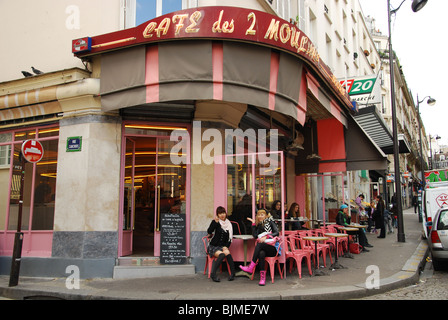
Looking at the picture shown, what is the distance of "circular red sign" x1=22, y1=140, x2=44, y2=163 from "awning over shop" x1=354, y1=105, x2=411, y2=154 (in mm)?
9521

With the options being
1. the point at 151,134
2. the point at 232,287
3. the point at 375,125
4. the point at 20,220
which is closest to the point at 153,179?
the point at 151,134

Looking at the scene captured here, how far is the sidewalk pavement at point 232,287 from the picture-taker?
586 centimetres

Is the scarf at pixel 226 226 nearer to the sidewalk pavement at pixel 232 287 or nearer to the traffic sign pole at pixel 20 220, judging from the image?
the sidewalk pavement at pixel 232 287

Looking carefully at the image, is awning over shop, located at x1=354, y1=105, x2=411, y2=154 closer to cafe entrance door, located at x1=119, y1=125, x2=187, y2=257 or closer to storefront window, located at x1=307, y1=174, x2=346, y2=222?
storefront window, located at x1=307, y1=174, x2=346, y2=222

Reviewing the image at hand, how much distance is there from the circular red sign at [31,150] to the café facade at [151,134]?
2.43 feet

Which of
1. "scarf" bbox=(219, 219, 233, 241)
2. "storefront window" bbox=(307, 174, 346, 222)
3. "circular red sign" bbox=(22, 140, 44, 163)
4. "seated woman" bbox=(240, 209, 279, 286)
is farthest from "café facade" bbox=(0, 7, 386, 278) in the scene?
"storefront window" bbox=(307, 174, 346, 222)

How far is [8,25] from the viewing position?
9531 mm

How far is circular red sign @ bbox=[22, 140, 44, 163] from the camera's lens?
22.8ft

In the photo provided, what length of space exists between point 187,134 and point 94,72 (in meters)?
2.57

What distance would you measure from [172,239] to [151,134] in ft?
8.30

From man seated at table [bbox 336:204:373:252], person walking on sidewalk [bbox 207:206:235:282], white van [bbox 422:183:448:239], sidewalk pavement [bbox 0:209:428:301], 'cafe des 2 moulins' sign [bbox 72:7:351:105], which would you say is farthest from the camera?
white van [bbox 422:183:448:239]

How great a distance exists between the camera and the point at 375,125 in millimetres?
13102

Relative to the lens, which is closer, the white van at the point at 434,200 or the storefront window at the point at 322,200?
the white van at the point at 434,200

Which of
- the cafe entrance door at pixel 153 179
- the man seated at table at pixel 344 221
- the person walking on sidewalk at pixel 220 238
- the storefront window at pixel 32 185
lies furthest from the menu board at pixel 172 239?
the man seated at table at pixel 344 221
